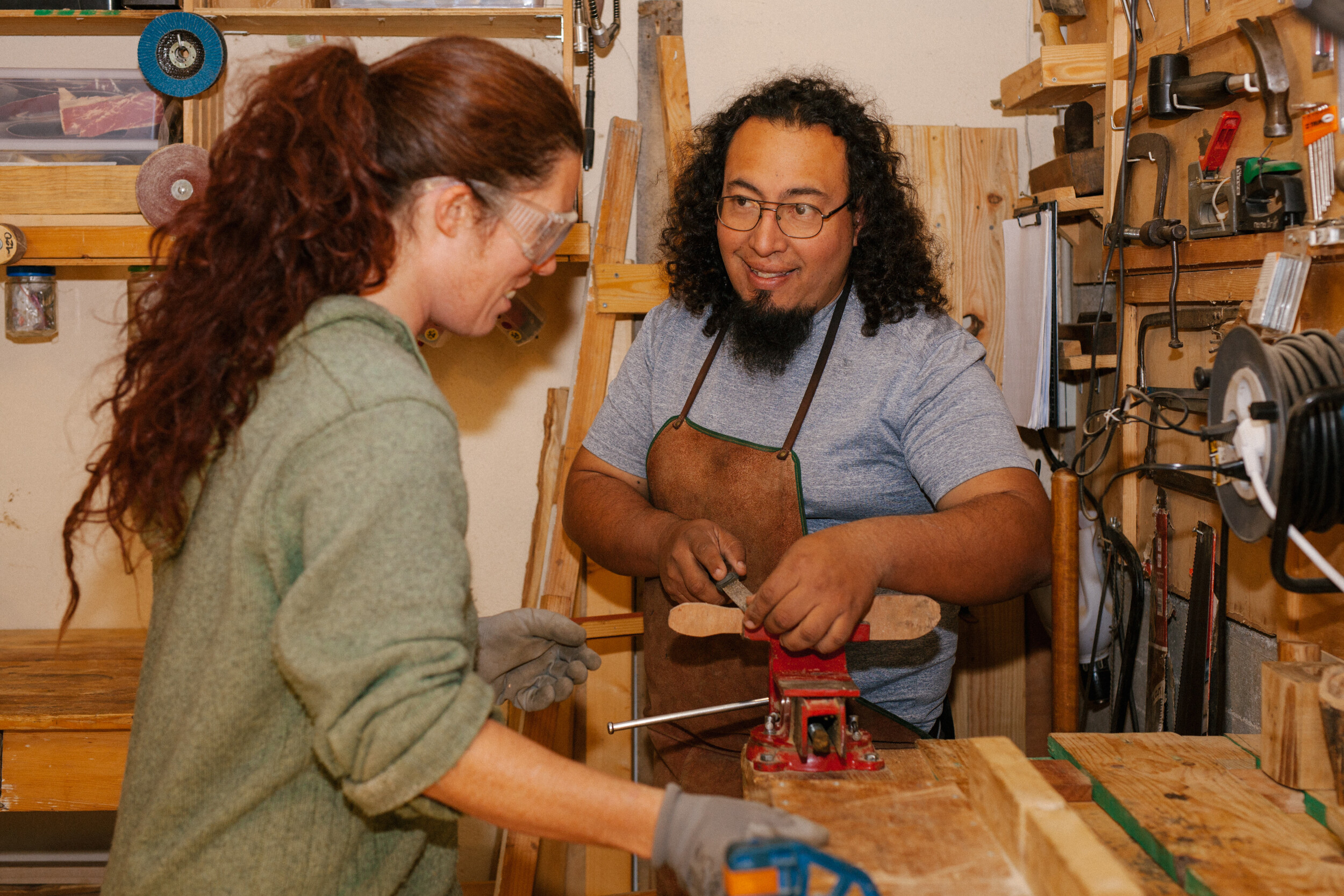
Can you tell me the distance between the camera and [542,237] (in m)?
1.16

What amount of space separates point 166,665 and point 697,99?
2.16m

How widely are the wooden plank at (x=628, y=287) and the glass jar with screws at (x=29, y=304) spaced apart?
1.42 metres

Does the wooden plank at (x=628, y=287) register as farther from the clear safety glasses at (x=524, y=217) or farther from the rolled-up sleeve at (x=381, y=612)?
the rolled-up sleeve at (x=381, y=612)

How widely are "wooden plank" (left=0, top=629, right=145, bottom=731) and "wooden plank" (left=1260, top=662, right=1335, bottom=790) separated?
2119 mm

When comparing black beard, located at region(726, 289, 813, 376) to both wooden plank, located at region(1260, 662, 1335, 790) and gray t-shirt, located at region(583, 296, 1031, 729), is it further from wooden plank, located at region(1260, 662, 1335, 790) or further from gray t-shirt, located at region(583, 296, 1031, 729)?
wooden plank, located at region(1260, 662, 1335, 790)

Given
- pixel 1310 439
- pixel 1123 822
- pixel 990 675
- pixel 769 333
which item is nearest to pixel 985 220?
pixel 769 333

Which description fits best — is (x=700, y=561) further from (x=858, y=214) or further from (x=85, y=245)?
(x=85, y=245)

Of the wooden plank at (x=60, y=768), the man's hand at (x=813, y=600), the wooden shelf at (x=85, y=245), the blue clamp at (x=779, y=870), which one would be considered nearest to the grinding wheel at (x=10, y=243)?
the wooden shelf at (x=85, y=245)

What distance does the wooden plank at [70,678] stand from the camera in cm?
217

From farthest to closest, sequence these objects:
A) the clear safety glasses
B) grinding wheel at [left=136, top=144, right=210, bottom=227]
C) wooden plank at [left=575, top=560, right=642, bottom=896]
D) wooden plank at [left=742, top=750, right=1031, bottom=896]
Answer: wooden plank at [left=575, top=560, right=642, bottom=896], grinding wheel at [left=136, top=144, right=210, bottom=227], the clear safety glasses, wooden plank at [left=742, top=750, right=1031, bottom=896]

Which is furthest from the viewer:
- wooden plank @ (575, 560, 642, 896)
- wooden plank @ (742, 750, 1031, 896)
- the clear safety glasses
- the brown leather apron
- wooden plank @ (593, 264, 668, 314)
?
wooden plank @ (575, 560, 642, 896)

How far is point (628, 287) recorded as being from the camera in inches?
101

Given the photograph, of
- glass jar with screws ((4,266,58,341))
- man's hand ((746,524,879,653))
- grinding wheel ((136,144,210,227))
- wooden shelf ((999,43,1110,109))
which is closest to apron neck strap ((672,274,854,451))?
man's hand ((746,524,879,653))

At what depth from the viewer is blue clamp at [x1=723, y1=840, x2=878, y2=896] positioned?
0.83 meters
